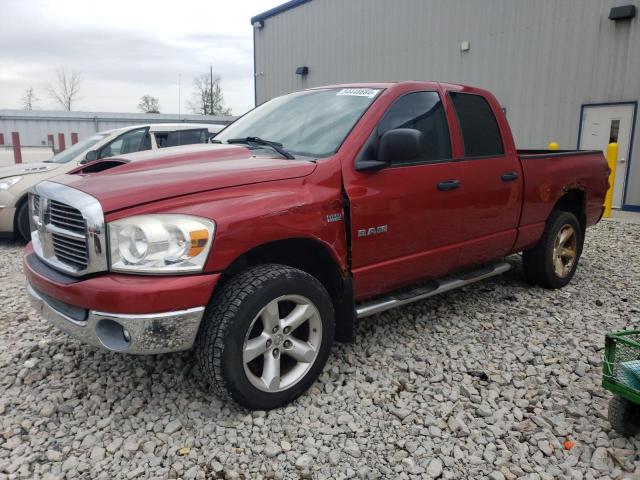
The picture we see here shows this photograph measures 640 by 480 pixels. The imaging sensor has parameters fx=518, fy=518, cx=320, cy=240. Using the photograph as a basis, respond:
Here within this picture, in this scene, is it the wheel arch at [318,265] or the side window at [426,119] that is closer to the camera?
the wheel arch at [318,265]

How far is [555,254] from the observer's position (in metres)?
5.06

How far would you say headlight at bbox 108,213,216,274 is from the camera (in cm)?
246

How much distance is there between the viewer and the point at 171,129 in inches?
330

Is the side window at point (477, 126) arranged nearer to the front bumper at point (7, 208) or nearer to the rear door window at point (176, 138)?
the rear door window at point (176, 138)

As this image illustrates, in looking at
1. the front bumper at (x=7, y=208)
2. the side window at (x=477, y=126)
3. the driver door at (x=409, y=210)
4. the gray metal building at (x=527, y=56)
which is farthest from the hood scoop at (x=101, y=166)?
the gray metal building at (x=527, y=56)

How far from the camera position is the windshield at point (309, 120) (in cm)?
338

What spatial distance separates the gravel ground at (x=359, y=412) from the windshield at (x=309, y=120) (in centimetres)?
147

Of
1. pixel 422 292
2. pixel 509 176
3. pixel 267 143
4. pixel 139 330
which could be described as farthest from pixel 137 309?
pixel 509 176

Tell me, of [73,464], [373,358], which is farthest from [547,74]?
[73,464]

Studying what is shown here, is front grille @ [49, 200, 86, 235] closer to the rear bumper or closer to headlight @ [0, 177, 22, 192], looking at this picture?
the rear bumper

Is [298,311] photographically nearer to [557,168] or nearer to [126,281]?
[126,281]

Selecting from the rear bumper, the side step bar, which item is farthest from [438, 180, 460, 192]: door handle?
the rear bumper

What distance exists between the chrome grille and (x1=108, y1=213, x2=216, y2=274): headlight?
7 cm

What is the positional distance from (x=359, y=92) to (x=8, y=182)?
5.45 m
